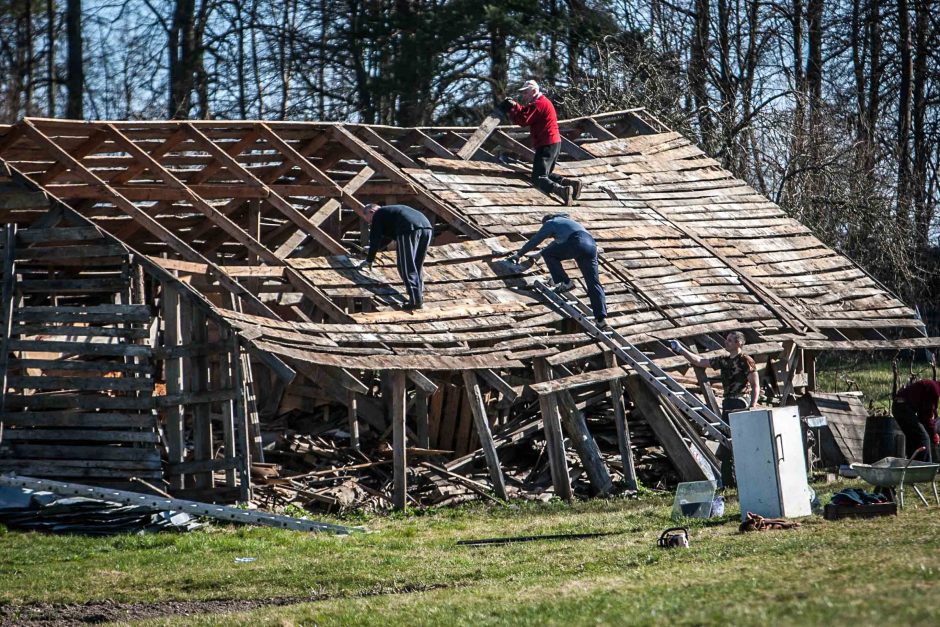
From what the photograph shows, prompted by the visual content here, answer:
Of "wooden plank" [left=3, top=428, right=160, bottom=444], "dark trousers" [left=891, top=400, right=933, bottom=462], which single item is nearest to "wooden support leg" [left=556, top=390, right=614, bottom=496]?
"dark trousers" [left=891, top=400, right=933, bottom=462]

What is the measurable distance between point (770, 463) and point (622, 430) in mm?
4628

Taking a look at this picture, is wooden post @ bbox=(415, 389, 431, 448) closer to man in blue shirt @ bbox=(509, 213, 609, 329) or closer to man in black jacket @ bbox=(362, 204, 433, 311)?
man in black jacket @ bbox=(362, 204, 433, 311)

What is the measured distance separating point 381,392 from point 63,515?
18.2 ft

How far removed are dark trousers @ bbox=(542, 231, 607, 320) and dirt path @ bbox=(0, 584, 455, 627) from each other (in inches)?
302

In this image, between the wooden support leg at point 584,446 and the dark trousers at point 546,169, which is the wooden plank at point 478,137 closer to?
the dark trousers at point 546,169

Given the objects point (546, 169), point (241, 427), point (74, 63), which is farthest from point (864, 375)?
point (74, 63)

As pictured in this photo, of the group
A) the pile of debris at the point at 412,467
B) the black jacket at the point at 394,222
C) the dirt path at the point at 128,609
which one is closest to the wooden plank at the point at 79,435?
the pile of debris at the point at 412,467

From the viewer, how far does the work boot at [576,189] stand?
2238 centimetres

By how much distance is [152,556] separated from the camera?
44.3 ft

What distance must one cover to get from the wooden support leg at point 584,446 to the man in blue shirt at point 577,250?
1.27m

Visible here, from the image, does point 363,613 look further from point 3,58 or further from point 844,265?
point 3,58

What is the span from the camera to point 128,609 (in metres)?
11.2

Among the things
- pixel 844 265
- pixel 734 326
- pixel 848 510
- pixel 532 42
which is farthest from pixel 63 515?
pixel 532 42

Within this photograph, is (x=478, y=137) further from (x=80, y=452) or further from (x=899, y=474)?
(x=899, y=474)
